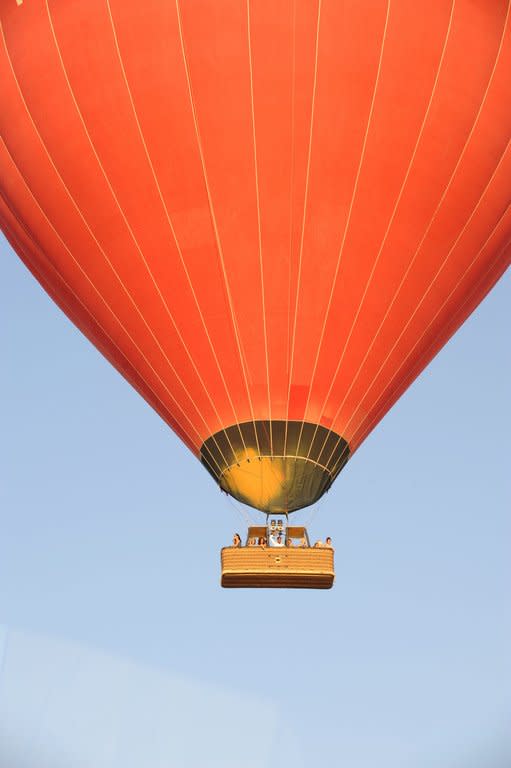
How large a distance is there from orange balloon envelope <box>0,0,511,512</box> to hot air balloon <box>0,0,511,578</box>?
0.02 metres

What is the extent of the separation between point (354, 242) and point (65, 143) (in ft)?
10.3

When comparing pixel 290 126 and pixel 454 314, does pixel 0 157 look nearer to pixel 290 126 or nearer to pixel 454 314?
pixel 290 126

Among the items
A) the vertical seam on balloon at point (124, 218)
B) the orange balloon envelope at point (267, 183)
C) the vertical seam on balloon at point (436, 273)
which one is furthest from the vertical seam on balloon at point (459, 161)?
the vertical seam on balloon at point (124, 218)

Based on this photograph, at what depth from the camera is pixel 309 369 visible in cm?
2033

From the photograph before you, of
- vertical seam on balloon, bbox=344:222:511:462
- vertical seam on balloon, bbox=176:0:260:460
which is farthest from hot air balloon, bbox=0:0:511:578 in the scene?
vertical seam on balloon, bbox=344:222:511:462

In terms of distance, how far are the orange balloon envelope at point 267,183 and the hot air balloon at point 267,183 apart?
21 millimetres

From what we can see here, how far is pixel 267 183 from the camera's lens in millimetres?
20094

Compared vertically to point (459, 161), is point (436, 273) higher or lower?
lower

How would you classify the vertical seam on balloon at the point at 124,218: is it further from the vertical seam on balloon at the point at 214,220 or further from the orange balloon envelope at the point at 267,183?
the vertical seam on balloon at the point at 214,220

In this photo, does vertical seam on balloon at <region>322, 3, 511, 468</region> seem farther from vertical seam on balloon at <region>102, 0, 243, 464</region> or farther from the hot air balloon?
vertical seam on balloon at <region>102, 0, 243, 464</region>

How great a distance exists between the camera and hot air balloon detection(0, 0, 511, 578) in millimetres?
19844

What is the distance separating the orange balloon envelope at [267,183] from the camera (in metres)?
19.8

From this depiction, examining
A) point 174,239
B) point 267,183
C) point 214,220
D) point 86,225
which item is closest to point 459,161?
point 267,183

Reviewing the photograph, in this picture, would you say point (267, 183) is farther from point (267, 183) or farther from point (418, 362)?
point (418, 362)
